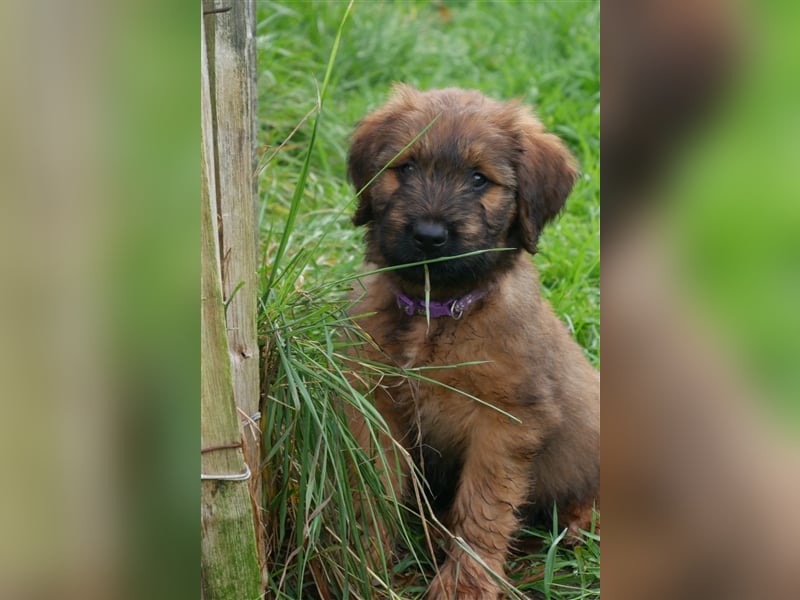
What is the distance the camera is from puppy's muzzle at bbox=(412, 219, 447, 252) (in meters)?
2.46

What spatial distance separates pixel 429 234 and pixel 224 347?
3.15 feet

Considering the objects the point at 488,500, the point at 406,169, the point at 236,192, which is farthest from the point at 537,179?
the point at 236,192

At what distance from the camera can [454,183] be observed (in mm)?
2600

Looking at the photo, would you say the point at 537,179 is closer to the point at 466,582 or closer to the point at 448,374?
the point at 448,374

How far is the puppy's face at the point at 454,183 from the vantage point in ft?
8.27

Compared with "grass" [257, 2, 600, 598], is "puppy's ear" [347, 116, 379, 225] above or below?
above

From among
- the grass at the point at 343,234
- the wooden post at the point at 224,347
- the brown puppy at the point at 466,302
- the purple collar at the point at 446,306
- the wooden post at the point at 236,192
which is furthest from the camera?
the purple collar at the point at 446,306
